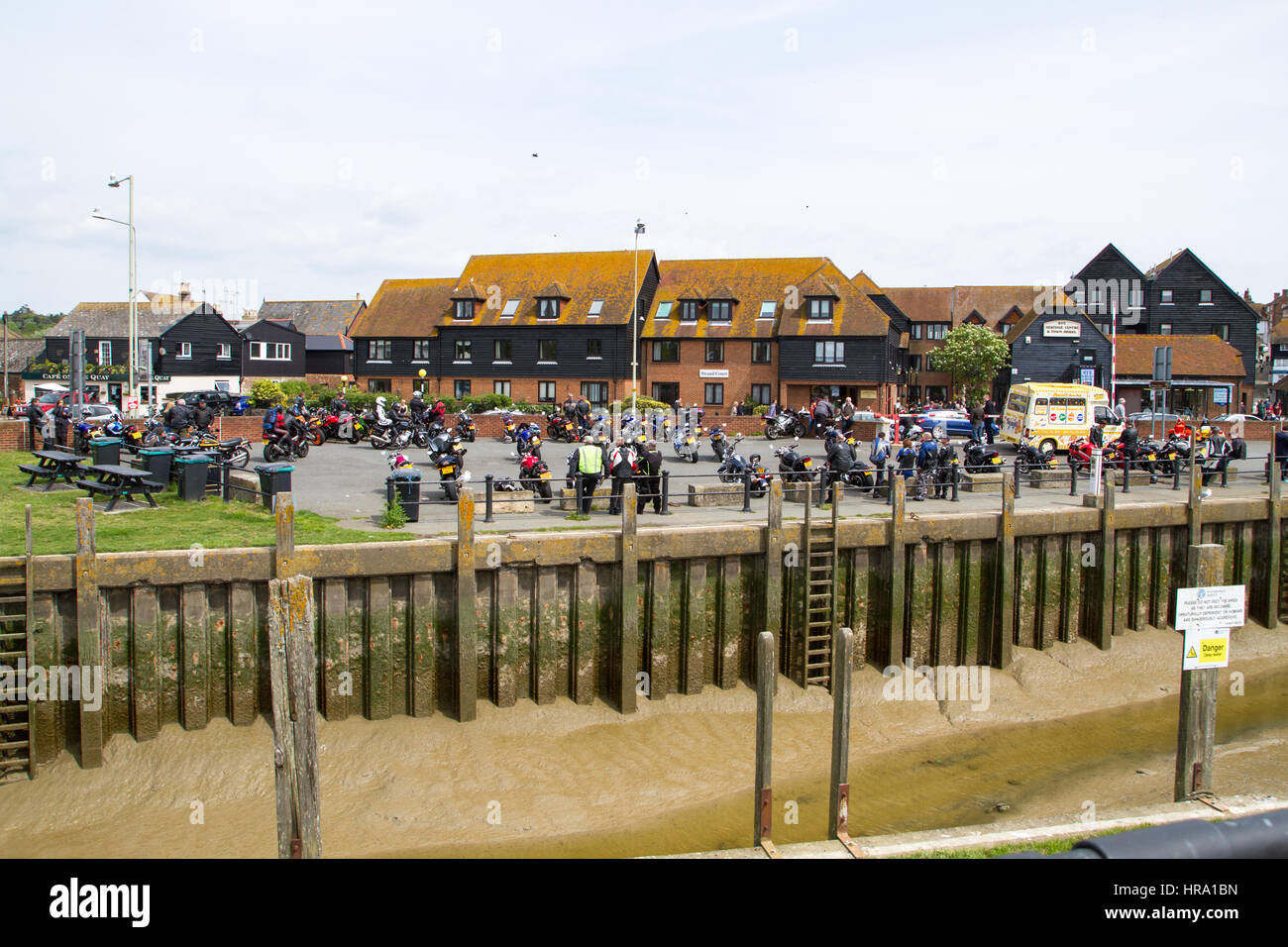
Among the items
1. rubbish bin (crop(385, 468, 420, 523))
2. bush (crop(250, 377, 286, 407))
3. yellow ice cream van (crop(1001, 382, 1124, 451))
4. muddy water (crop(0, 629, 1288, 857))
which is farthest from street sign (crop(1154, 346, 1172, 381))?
bush (crop(250, 377, 286, 407))

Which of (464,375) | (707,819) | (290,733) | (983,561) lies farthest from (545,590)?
(464,375)

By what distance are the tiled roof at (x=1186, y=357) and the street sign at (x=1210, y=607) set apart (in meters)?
52.8

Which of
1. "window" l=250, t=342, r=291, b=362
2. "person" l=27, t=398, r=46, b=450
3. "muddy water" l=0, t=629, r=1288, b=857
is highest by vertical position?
"window" l=250, t=342, r=291, b=362

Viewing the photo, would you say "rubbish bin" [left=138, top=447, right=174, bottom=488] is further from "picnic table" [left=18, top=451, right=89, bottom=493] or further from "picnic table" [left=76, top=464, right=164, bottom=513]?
"picnic table" [left=18, top=451, right=89, bottom=493]

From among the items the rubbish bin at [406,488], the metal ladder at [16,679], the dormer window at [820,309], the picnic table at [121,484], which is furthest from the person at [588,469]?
the dormer window at [820,309]

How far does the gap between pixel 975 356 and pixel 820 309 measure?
15302 millimetres

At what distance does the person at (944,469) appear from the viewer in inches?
864

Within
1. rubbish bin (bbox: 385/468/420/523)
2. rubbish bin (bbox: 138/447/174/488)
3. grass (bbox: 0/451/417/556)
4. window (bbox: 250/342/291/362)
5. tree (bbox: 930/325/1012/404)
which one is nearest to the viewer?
grass (bbox: 0/451/417/556)

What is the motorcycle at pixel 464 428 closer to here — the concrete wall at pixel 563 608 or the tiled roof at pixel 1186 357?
the concrete wall at pixel 563 608

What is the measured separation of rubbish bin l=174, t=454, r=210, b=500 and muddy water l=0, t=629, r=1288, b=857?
662 centimetres

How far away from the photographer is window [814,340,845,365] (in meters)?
50.3
